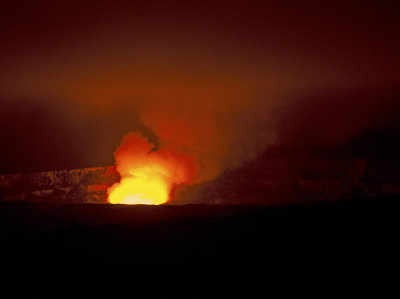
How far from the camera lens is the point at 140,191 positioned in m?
6.22

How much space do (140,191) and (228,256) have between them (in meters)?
4.58

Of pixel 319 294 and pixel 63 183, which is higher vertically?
pixel 63 183

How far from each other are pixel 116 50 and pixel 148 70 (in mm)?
807

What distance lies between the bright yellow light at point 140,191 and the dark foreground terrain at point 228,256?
3.77 metres

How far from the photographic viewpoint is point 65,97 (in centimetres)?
740

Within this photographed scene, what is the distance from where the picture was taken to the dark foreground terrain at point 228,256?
5.23 ft

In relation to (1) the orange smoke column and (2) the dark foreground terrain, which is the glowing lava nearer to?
(1) the orange smoke column

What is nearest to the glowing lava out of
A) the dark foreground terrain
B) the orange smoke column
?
the orange smoke column

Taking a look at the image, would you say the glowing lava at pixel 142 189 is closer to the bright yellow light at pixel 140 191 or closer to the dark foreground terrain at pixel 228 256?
the bright yellow light at pixel 140 191

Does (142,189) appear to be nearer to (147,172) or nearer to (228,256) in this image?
(147,172)

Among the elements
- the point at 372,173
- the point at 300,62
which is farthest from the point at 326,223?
the point at 300,62

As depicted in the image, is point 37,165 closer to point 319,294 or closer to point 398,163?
point 319,294

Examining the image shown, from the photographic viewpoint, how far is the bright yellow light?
5887 mm

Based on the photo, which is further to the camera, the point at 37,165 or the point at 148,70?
the point at 148,70
